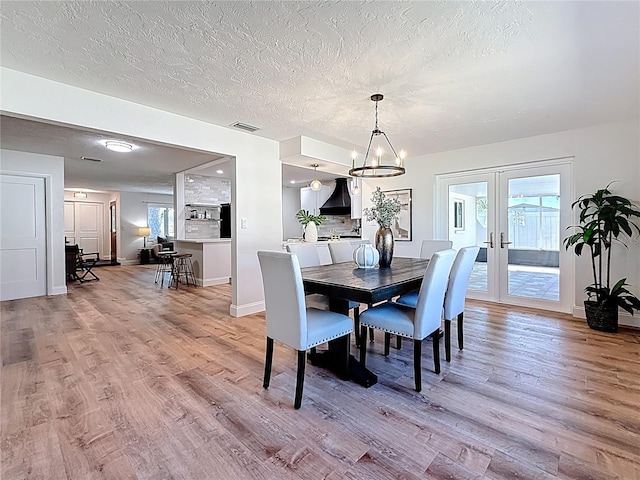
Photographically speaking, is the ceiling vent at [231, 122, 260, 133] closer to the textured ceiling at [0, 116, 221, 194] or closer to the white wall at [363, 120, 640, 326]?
the textured ceiling at [0, 116, 221, 194]

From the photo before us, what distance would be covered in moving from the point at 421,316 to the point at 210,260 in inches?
205

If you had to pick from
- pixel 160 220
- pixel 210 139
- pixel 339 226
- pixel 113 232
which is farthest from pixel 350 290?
pixel 160 220

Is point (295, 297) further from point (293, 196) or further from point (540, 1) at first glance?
point (293, 196)

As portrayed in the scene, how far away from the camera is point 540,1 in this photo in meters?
1.73

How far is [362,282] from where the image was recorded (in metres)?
2.32

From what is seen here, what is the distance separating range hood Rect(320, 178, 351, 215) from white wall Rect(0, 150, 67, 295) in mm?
5408

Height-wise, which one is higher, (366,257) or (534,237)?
(534,237)

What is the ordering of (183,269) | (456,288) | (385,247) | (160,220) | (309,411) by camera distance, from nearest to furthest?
(309,411) → (456,288) → (385,247) → (183,269) → (160,220)

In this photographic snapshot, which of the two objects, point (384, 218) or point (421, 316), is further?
point (384, 218)

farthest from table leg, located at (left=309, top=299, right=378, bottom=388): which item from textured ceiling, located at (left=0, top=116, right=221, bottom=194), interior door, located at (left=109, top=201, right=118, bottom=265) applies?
interior door, located at (left=109, top=201, right=118, bottom=265)

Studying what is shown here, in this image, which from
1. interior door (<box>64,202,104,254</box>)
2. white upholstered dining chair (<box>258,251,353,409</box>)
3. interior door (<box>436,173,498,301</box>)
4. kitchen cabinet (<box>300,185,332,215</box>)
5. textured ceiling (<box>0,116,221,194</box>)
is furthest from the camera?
interior door (<box>64,202,104,254</box>)

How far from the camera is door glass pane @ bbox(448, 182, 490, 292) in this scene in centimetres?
495

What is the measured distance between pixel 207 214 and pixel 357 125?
544 centimetres

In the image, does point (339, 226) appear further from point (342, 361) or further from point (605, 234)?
point (342, 361)
